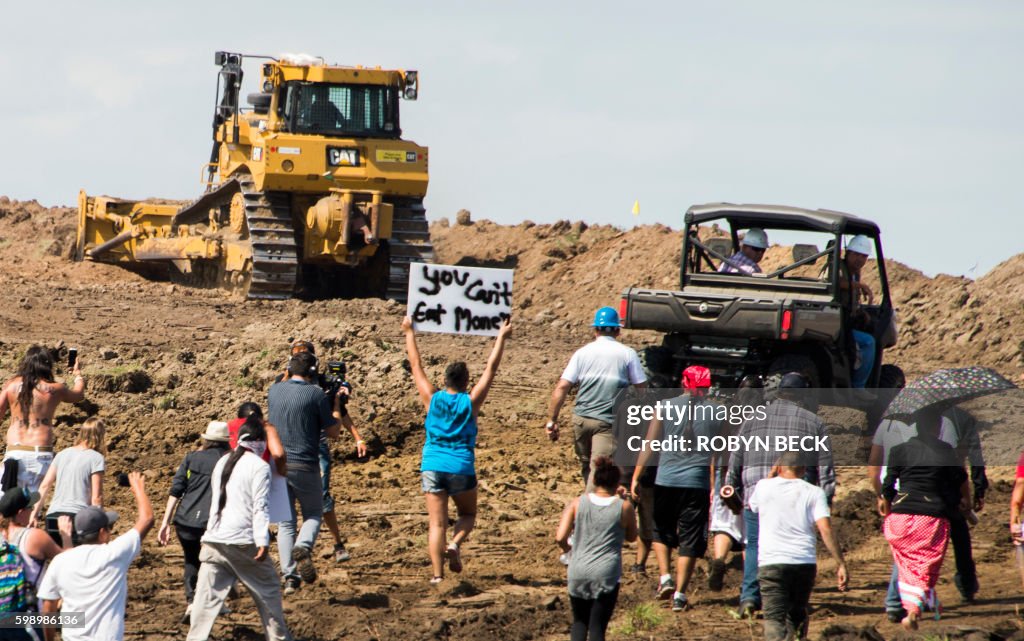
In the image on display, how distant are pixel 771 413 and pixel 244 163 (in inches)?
729

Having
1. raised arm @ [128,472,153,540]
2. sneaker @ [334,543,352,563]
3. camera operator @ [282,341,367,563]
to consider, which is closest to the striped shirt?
camera operator @ [282,341,367,563]

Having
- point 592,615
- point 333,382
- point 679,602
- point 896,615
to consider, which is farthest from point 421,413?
point 592,615

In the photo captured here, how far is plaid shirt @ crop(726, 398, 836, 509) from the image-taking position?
8188mm

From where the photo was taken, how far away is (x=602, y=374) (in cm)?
975

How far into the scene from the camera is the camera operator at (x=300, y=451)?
932cm

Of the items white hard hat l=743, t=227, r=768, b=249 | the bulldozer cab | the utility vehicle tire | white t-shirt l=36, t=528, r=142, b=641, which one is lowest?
white t-shirt l=36, t=528, r=142, b=641

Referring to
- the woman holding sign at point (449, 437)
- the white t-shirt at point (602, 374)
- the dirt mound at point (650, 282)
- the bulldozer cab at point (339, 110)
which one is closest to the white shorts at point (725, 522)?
the white t-shirt at point (602, 374)

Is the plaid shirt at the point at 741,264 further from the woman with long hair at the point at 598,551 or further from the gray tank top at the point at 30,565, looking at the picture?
the gray tank top at the point at 30,565

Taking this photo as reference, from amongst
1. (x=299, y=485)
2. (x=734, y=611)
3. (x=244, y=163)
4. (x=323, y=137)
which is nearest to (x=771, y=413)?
(x=734, y=611)

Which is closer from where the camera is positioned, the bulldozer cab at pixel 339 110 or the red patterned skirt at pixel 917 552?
the red patterned skirt at pixel 917 552

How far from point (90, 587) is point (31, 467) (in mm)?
2823

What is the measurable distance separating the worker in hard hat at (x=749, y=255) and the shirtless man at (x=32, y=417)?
21.7 ft

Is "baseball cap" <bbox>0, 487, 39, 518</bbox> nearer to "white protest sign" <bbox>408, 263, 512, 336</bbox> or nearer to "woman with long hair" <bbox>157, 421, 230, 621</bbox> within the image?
"woman with long hair" <bbox>157, 421, 230, 621</bbox>

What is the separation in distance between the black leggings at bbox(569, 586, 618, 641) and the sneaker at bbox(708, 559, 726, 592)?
2161mm
